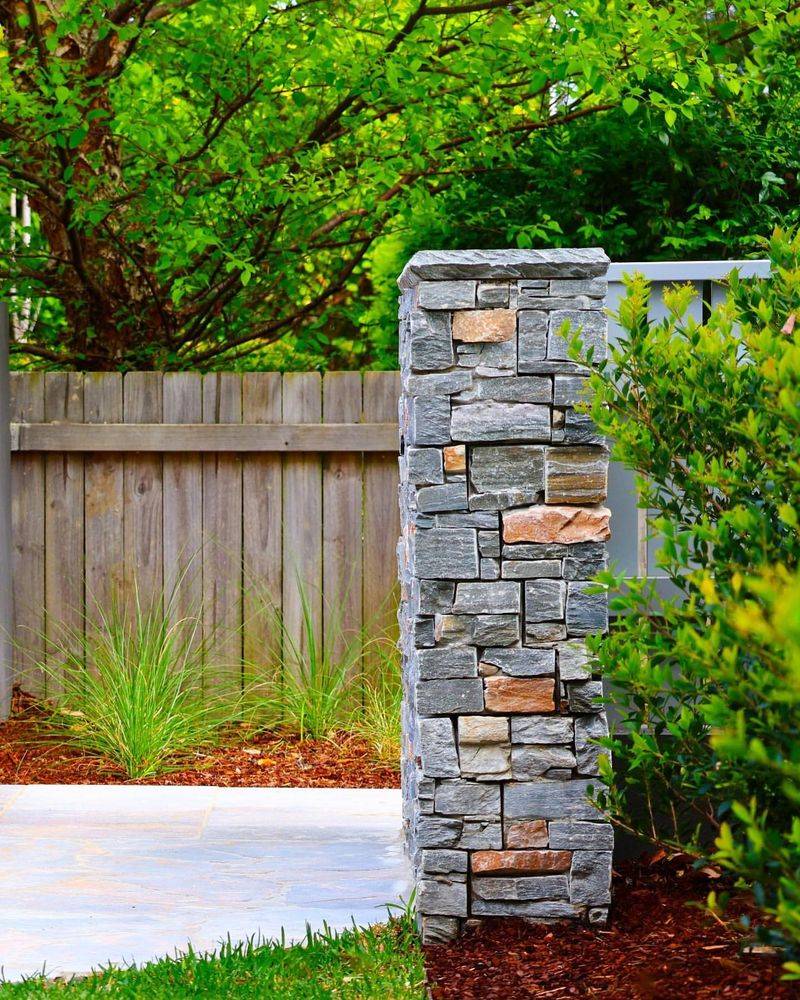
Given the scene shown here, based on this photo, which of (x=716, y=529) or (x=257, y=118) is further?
(x=257, y=118)

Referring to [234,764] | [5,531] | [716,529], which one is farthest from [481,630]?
[5,531]

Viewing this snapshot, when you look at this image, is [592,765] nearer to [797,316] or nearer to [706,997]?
[706,997]

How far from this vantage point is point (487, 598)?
3117 millimetres

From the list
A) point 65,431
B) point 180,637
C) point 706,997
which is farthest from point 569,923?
point 65,431

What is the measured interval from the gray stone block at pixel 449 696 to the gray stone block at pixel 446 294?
3.18ft

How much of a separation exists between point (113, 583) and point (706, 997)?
12.6 feet

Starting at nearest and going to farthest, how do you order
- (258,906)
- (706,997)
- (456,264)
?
1. (706,997)
2. (456,264)
3. (258,906)

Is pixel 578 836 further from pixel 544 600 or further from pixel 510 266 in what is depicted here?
pixel 510 266

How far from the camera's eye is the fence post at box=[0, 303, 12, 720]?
5555 mm

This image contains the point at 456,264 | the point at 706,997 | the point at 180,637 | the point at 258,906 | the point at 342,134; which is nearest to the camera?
the point at 706,997

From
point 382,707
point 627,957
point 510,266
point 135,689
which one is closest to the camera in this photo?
point 627,957

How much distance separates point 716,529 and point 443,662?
3.40 ft

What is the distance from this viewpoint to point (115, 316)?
6316 millimetres

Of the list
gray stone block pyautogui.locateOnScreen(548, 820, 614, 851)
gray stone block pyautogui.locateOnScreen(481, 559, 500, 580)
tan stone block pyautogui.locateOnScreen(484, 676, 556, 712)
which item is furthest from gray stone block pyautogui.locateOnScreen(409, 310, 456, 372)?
gray stone block pyautogui.locateOnScreen(548, 820, 614, 851)
